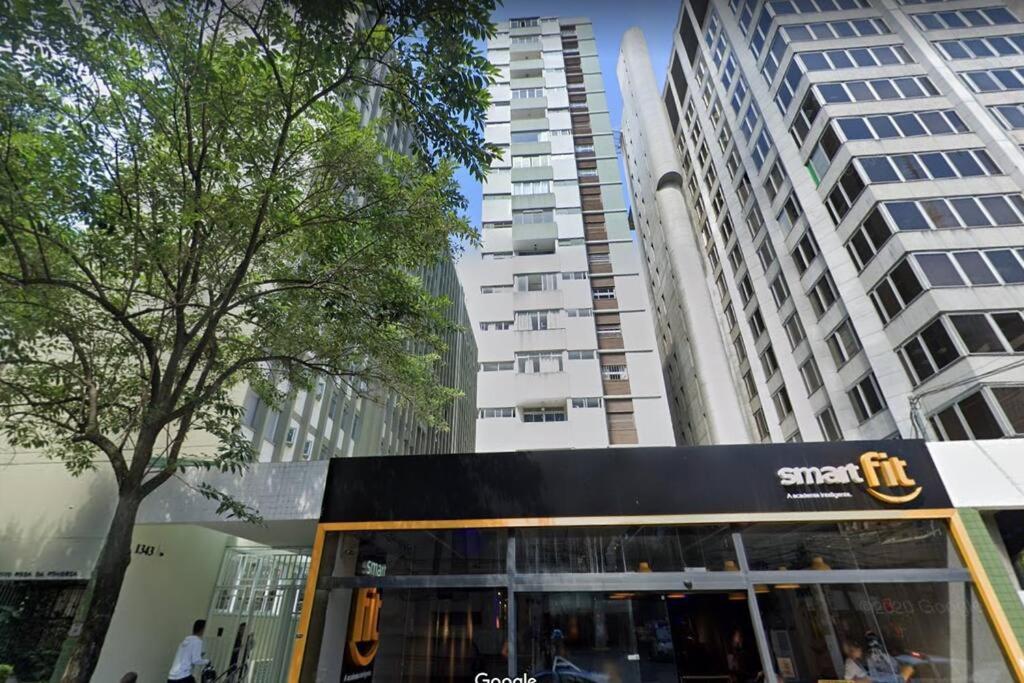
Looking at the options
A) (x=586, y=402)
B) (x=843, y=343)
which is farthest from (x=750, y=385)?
(x=586, y=402)

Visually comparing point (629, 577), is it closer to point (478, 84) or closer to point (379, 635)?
point (379, 635)

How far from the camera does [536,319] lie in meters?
26.1

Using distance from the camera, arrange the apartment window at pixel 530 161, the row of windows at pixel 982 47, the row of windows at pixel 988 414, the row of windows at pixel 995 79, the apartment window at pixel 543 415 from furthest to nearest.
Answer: the apartment window at pixel 530 161
the apartment window at pixel 543 415
the row of windows at pixel 982 47
the row of windows at pixel 995 79
the row of windows at pixel 988 414

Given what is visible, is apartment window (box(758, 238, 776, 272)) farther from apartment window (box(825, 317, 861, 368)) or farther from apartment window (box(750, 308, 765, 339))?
apartment window (box(825, 317, 861, 368))

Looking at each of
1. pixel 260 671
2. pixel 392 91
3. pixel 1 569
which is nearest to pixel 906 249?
pixel 392 91

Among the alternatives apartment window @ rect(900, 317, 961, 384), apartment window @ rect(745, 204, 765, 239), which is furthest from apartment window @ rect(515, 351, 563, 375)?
apartment window @ rect(745, 204, 765, 239)

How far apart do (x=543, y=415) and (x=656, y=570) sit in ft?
54.9

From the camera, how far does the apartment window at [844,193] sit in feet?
66.0

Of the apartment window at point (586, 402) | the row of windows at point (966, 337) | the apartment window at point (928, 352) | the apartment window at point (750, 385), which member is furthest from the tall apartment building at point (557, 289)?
the row of windows at point (966, 337)

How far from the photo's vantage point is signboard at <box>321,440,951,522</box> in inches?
300

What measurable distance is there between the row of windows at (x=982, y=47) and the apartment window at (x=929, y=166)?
7041 millimetres

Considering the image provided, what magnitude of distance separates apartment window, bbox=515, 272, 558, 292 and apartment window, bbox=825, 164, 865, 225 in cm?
1348

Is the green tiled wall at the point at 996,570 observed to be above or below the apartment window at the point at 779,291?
below

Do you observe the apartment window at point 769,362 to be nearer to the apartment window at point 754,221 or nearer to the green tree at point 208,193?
the apartment window at point 754,221
